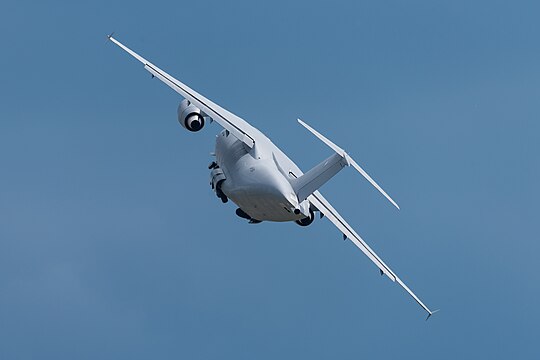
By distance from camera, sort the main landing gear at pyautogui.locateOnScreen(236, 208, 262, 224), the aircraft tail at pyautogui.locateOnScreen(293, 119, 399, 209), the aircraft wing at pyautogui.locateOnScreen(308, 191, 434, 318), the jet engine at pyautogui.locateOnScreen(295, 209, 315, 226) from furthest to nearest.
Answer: the aircraft wing at pyautogui.locateOnScreen(308, 191, 434, 318)
the jet engine at pyautogui.locateOnScreen(295, 209, 315, 226)
the main landing gear at pyautogui.locateOnScreen(236, 208, 262, 224)
the aircraft tail at pyautogui.locateOnScreen(293, 119, 399, 209)

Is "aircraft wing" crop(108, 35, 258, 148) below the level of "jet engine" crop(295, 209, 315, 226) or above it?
above

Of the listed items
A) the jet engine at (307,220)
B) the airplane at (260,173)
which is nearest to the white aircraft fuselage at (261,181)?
the airplane at (260,173)

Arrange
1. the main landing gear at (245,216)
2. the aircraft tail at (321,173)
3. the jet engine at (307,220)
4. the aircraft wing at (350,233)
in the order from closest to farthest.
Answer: the aircraft tail at (321,173) < the main landing gear at (245,216) < the jet engine at (307,220) < the aircraft wing at (350,233)

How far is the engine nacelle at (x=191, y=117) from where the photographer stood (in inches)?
3462

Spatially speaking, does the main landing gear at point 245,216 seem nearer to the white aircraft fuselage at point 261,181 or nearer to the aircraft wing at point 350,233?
the white aircraft fuselage at point 261,181

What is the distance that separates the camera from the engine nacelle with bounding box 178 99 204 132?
289 feet

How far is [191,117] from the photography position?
8806 cm

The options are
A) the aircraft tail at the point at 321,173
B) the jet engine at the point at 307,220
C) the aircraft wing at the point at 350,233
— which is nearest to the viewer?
the aircraft tail at the point at 321,173

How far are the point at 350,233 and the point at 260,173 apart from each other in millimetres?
10128

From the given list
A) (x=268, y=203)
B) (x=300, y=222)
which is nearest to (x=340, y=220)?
(x=300, y=222)

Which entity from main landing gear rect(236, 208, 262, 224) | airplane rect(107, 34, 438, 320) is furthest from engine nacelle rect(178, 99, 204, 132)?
main landing gear rect(236, 208, 262, 224)

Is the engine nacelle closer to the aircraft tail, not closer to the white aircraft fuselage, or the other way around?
the white aircraft fuselage

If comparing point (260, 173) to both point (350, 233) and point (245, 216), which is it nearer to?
point (245, 216)

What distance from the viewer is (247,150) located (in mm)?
83438
